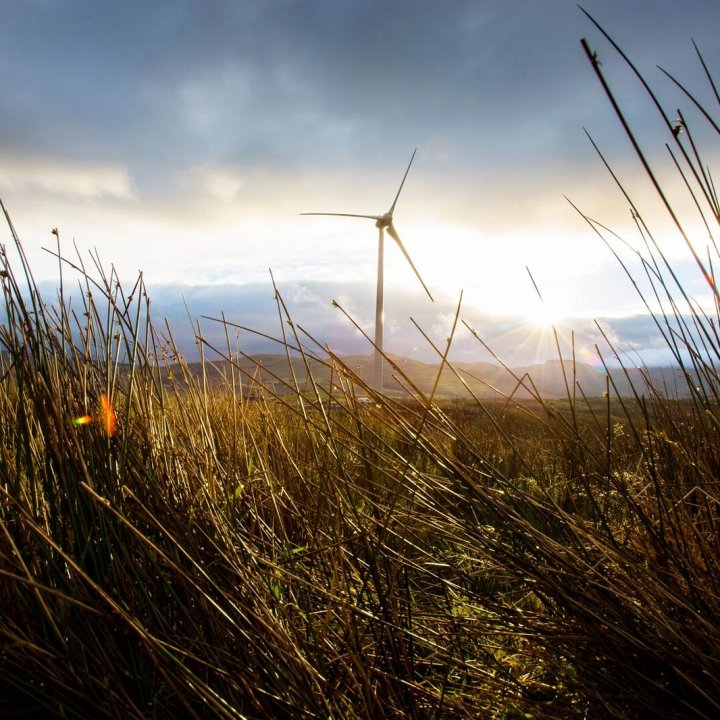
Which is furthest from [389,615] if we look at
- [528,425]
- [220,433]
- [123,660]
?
[528,425]

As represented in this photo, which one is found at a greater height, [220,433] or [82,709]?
[220,433]

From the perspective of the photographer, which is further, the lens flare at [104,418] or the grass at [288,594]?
the lens flare at [104,418]

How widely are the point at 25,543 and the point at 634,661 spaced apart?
1.77 meters

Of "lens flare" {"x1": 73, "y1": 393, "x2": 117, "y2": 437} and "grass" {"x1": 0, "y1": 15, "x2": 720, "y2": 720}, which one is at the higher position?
"lens flare" {"x1": 73, "y1": 393, "x2": 117, "y2": 437}

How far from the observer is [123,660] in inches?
54.2

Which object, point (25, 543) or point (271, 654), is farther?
point (25, 543)

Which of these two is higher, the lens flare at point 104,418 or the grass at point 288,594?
the lens flare at point 104,418

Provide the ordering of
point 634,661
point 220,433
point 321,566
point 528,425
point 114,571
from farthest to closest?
point 528,425 < point 220,433 < point 321,566 < point 114,571 < point 634,661

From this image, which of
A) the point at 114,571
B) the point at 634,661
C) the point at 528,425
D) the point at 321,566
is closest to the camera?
the point at 634,661

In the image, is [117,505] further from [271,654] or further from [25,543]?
[271,654]

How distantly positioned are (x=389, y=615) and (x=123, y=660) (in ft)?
2.52

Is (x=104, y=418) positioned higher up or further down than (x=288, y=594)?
higher up

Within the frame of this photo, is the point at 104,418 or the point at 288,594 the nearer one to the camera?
the point at 104,418

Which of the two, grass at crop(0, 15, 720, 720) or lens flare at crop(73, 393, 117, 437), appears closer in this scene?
grass at crop(0, 15, 720, 720)
